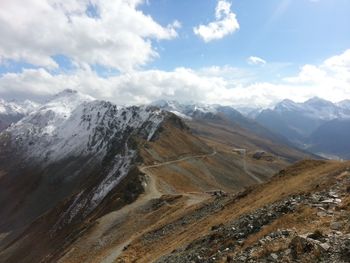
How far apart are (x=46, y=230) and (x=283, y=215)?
405 ft

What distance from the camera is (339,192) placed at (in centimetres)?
3297

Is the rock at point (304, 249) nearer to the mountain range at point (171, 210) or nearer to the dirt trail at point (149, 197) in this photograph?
the mountain range at point (171, 210)

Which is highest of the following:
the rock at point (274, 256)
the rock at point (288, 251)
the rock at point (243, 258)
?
the rock at point (288, 251)

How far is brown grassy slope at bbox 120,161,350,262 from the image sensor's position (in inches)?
1735

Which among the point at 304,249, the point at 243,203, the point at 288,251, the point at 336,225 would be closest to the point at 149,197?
the point at 243,203

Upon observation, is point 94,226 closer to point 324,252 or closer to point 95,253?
point 95,253

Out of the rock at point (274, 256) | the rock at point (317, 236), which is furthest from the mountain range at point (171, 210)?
the rock at point (317, 236)

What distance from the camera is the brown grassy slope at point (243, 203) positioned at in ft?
145

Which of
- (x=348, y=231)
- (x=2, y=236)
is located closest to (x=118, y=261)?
(x=348, y=231)

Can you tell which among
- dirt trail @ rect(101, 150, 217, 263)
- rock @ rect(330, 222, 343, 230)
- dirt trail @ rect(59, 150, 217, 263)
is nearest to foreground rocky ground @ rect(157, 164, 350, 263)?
rock @ rect(330, 222, 343, 230)

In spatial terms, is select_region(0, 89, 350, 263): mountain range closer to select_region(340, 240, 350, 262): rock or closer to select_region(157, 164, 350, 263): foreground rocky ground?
select_region(157, 164, 350, 263): foreground rocky ground

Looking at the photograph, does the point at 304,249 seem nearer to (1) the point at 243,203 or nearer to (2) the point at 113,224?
(1) the point at 243,203

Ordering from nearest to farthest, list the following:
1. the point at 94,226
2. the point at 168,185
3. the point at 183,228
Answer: the point at 183,228 → the point at 94,226 → the point at 168,185

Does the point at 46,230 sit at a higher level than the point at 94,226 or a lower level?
lower
